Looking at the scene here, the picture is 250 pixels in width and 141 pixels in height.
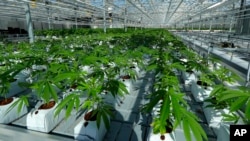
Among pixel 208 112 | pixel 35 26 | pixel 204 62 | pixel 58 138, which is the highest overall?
pixel 35 26

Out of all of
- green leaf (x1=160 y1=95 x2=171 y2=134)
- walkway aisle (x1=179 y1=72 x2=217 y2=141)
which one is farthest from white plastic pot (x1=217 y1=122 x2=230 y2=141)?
green leaf (x1=160 y1=95 x2=171 y2=134)

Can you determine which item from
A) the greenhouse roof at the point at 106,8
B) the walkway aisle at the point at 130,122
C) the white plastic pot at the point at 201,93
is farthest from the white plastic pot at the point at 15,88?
the white plastic pot at the point at 201,93

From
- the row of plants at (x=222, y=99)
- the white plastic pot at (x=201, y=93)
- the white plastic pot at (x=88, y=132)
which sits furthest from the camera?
the white plastic pot at (x=201, y=93)

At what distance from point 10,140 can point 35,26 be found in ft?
65.5

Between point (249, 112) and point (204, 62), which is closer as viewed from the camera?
point (249, 112)

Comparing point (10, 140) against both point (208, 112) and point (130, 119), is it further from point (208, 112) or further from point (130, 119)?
point (208, 112)

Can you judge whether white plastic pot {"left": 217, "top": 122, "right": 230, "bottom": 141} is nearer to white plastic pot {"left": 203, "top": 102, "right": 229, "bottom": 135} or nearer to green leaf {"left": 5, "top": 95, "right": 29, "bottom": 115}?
white plastic pot {"left": 203, "top": 102, "right": 229, "bottom": 135}

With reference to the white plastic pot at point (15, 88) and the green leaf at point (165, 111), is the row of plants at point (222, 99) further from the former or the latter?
the white plastic pot at point (15, 88)

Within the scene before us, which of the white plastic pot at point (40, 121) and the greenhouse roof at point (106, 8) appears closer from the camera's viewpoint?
the white plastic pot at point (40, 121)

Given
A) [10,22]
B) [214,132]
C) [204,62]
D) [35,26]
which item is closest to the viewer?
[214,132]

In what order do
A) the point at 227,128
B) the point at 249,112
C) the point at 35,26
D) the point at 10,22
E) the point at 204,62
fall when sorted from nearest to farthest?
the point at 249,112 → the point at 227,128 → the point at 204,62 → the point at 10,22 → the point at 35,26

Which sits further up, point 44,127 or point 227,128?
point 227,128

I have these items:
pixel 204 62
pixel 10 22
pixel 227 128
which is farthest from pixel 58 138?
pixel 10 22

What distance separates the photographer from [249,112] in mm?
975
